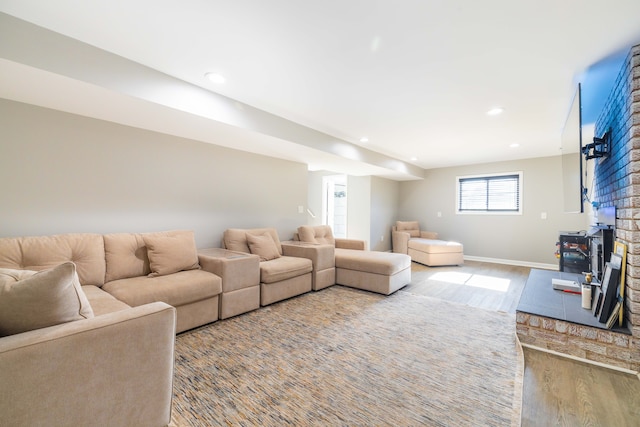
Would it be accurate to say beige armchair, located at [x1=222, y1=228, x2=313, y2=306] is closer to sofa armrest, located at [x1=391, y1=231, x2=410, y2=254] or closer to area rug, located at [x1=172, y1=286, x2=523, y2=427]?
area rug, located at [x1=172, y1=286, x2=523, y2=427]

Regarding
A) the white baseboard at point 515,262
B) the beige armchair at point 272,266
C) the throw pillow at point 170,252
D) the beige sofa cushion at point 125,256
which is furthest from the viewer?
the white baseboard at point 515,262

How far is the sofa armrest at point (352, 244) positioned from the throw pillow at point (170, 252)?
2.53 meters

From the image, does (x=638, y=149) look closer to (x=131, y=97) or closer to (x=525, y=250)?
(x=131, y=97)

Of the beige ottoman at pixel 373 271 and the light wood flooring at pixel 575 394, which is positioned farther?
the beige ottoman at pixel 373 271

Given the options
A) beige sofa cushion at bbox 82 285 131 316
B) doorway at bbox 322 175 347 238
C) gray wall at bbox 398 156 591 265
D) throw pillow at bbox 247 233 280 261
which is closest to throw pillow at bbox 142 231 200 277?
beige sofa cushion at bbox 82 285 131 316

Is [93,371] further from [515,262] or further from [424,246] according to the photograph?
[515,262]

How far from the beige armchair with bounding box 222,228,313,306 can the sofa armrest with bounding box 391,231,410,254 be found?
3.34 meters

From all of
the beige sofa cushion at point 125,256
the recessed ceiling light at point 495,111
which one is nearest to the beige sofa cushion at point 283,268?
the beige sofa cushion at point 125,256

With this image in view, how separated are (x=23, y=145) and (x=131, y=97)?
3.58 ft

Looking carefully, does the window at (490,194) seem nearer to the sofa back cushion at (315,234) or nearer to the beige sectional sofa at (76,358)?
the sofa back cushion at (315,234)

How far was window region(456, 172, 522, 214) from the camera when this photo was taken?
5.83m

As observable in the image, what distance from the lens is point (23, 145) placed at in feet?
7.59

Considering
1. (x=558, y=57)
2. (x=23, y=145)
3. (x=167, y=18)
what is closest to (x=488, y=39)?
(x=558, y=57)

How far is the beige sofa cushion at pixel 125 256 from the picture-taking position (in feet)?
8.21
